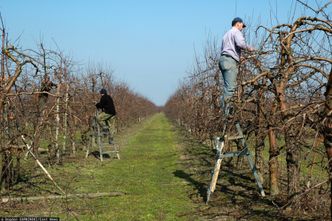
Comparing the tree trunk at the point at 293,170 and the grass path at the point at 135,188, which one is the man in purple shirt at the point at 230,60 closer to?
the tree trunk at the point at 293,170

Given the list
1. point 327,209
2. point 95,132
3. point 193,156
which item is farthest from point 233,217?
point 95,132

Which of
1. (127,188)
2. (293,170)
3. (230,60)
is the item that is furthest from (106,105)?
(293,170)

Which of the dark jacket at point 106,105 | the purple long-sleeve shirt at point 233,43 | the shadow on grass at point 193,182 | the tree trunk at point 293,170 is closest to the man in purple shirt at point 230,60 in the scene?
the purple long-sleeve shirt at point 233,43

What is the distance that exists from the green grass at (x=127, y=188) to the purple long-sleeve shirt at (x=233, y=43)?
238 cm

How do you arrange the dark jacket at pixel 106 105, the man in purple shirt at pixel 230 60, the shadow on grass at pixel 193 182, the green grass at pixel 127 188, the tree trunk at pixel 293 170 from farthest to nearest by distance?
the dark jacket at pixel 106 105, the shadow on grass at pixel 193 182, the man in purple shirt at pixel 230 60, the green grass at pixel 127 188, the tree trunk at pixel 293 170

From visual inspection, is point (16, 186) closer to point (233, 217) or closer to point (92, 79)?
point (233, 217)

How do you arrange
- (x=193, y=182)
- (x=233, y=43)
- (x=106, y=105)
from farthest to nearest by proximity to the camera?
(x=106, y=105) → (x=193, y=182) → (x=233, y=43)

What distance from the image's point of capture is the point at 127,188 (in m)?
7.64

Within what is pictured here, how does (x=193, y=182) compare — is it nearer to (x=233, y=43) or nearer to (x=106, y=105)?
(x=233, y=43)

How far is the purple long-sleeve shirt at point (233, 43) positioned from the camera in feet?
20.3

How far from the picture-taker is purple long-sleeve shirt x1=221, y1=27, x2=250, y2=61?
618 centimetres

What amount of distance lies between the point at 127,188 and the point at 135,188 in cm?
15

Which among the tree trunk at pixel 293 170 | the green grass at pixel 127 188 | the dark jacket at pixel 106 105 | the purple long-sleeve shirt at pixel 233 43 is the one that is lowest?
the green grass at pixel 127 188

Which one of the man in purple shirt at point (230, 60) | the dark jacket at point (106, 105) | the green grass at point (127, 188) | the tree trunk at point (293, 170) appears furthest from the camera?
the dark jacket at point (106, 105)
